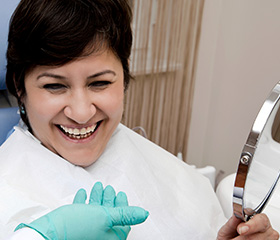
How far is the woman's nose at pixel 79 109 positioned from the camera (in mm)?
1062

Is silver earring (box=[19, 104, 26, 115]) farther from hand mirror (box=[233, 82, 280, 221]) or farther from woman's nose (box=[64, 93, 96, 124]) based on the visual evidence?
hand mirror (box=[233, 82, 280, 221])

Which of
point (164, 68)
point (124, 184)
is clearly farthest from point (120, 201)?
point (164, 68)

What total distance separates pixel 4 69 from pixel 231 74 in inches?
60.4

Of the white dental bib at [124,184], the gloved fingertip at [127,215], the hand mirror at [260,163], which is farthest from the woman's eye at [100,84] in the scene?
the hand mirror at [260,163]

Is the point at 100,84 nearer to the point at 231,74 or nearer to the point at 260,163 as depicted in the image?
the point at 260,163

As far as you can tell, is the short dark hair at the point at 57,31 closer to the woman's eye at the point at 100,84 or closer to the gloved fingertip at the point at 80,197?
the woman's eye at the point at 100,84

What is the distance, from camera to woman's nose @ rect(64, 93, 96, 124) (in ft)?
3.48

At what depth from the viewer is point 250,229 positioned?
2.93 ft

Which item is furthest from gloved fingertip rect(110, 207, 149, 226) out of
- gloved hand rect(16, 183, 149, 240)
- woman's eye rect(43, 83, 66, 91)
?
woman's eye rect(43, 83, 66, 91)

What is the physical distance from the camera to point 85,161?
1.20m

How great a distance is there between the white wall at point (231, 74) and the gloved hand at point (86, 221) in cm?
157

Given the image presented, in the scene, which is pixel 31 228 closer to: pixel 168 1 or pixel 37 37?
pixel 37 37

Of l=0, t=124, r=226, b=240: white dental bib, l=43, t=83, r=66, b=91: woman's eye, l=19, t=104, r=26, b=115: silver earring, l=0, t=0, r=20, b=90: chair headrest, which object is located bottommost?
l=0, t=124, r=226, b=240: white dental bib

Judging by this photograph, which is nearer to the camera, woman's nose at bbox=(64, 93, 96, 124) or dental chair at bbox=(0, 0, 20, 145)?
woman's nose at bbox=(64, 93, 96, 124)
